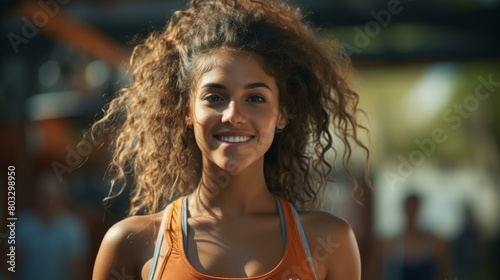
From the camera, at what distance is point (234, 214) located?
109 inches

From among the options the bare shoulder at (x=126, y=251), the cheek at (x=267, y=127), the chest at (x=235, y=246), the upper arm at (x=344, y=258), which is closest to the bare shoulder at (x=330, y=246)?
the upper arm at (x=344, y=258)

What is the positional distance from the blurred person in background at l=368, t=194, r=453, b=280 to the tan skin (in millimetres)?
3643

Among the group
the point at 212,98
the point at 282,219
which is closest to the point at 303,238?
the point at 282,219

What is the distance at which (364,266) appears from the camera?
7621 mm

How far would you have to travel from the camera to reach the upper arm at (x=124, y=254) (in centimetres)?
271

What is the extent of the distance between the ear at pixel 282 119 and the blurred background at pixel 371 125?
223 centimetres

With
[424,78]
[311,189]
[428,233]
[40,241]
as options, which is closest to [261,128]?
[311,189]

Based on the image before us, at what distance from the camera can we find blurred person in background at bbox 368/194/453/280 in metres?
6.32

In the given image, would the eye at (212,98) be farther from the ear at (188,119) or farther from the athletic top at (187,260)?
the athletic top at (187,260)

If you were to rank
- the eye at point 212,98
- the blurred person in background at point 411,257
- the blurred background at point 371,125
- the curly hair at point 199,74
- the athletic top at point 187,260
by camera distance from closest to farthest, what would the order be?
the athletic top at point 187,260, the eye at point 212,98, the curly hair at point 199,74, the blurred person in background at point 411,257, the blurred background at point 371,125

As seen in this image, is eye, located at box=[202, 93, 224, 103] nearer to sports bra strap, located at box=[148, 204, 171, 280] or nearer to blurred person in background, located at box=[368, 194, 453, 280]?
sports bra strap, located at box=[148, 204, 171, 280]

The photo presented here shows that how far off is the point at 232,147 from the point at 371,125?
5682mm

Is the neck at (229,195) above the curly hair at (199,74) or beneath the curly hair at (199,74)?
beneath

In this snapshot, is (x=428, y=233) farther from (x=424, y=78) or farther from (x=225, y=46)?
(x=225, y=46)
